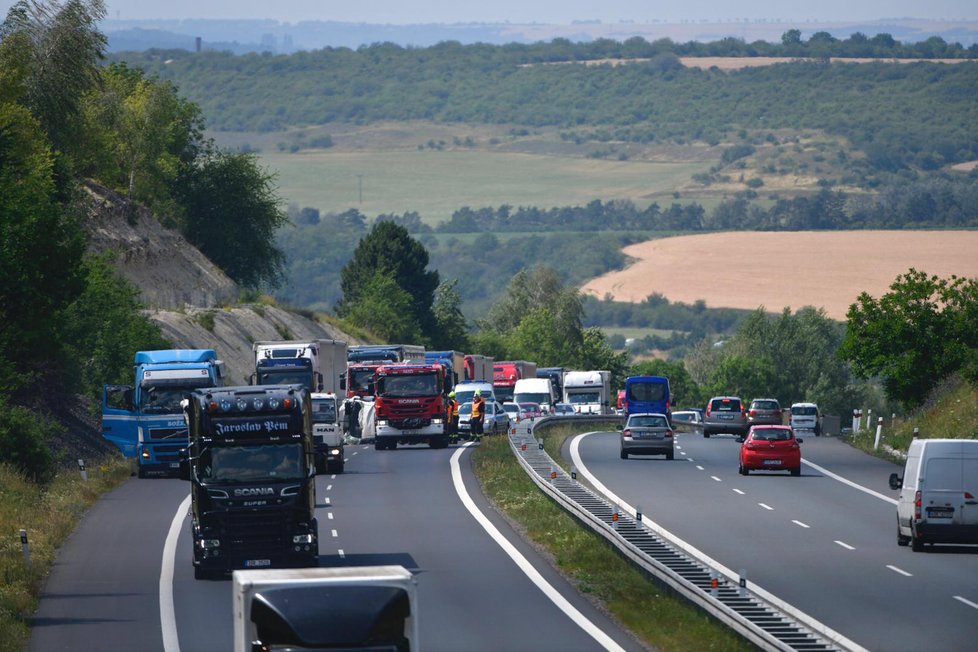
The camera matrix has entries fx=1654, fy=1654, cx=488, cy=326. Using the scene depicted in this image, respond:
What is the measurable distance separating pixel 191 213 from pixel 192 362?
6068 cm

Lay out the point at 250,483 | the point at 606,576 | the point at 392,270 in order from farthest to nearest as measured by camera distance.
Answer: the point at 392,270
the point at 606,576
the point at 250,483

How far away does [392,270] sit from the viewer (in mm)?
137500

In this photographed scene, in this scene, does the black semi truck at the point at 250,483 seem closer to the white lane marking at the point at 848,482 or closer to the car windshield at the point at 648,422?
the white lane marking at the point at 848,482

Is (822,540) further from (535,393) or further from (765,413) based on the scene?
(535,393)

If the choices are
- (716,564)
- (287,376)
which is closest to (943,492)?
(716,564)

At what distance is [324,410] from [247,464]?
20143 mm

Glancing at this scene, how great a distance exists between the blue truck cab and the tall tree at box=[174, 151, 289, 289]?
58423 millimetres

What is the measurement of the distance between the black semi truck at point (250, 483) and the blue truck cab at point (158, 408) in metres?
17.5

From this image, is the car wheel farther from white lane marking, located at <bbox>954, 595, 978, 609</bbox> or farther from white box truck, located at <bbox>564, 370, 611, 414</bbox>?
white box truck, located at <bbox>564, 370, 611, 414</bbox>

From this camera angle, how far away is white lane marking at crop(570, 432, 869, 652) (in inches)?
705

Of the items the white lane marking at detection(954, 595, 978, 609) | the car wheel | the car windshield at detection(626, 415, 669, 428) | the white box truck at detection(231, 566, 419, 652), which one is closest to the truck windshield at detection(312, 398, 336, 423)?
the car windshield at detection(626, 415, 669, 428)

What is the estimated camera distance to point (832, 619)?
69.7 feet

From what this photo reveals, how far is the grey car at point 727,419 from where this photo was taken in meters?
71.8

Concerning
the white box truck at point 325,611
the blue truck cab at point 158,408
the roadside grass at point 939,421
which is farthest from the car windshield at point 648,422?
the white box truck at point 325,611
